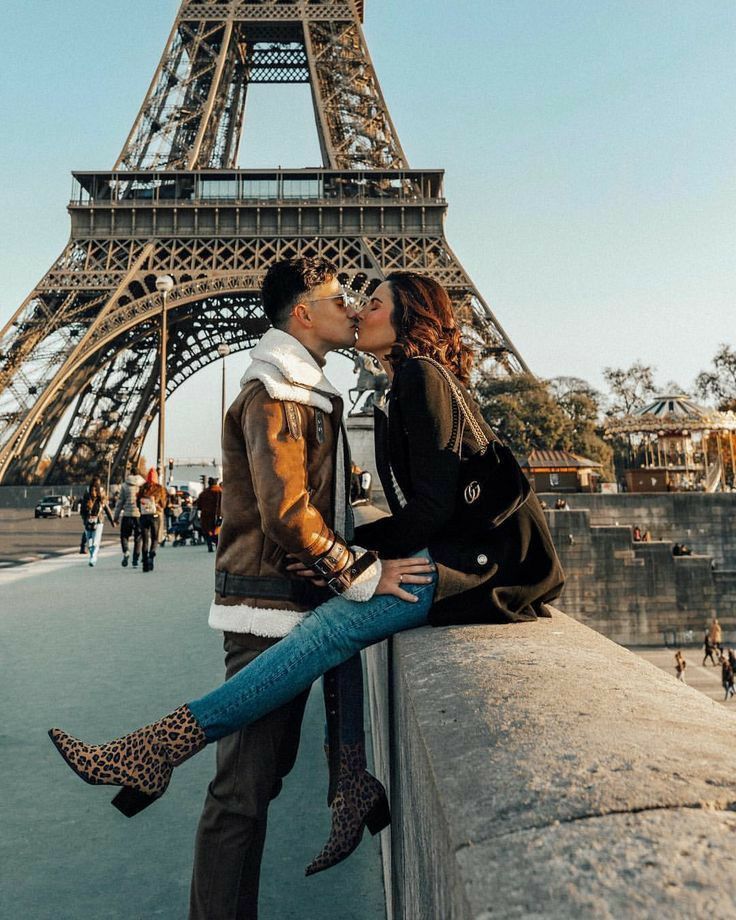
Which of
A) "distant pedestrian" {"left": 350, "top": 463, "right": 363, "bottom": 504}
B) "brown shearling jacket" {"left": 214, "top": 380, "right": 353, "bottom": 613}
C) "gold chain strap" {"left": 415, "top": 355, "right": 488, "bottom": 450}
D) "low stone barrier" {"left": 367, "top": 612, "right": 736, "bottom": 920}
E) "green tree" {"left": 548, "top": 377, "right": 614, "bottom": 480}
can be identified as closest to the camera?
"low stone barrier" {"left": 367, "top": 612, "right": 736, "bottom": 920}

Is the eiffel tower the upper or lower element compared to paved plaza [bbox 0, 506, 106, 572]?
upper

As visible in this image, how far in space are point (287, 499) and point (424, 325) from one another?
2.64 ft

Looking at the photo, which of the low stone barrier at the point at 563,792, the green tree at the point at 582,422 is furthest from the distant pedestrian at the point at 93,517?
the green tree at the point at 582,422

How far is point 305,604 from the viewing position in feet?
7.02

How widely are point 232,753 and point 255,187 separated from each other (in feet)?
108

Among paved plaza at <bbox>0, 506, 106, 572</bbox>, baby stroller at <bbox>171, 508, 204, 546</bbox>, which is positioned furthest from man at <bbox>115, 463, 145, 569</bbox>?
baby stroller at <bbox>171, 508, 204, 546</bbox>

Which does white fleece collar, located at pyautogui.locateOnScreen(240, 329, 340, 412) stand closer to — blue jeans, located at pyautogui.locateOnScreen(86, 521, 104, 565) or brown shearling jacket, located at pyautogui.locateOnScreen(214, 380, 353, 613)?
brown shearling jacket, located at pyautogui.locateOnScreen(214, 380, 353, 613)

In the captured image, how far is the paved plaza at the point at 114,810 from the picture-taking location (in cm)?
214

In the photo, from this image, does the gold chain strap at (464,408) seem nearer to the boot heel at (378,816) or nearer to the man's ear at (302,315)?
the man's ear at (302,315)

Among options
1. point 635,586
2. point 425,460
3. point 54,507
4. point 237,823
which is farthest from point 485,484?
point 54,507

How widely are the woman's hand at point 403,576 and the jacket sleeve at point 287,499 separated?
0.32ft

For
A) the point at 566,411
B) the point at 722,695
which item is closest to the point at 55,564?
the point at 722,695

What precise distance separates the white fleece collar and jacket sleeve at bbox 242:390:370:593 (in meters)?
0.07

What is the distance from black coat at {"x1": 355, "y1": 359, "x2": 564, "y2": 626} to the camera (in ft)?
6.63
